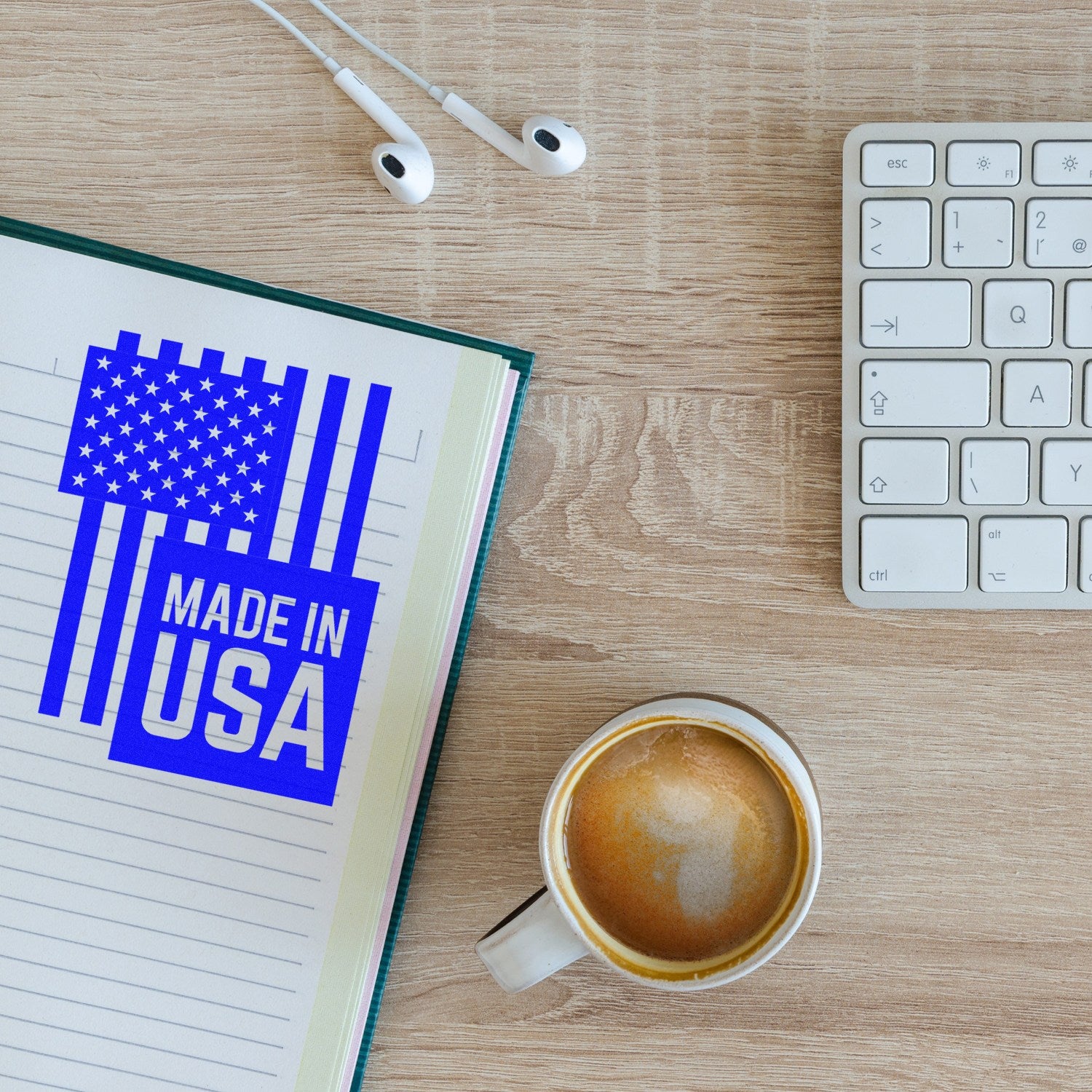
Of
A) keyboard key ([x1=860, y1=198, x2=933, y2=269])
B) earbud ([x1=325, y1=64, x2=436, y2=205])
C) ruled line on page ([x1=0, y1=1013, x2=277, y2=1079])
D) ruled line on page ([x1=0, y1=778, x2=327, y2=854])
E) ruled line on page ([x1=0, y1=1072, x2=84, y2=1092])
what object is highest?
earbud ([x1=325, y1=64, x2=436, y2=205])

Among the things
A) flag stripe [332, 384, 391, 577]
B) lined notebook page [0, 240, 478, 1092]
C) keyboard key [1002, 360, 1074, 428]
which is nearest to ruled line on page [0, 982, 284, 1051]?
lined notebook page [0, 240, 478, 1092]

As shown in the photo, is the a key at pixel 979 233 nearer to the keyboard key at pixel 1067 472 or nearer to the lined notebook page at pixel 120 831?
the keyboard key at pixel 1067 472

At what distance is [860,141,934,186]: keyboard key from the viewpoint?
43 cm

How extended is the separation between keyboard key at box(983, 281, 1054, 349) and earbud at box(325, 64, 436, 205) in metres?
0.22

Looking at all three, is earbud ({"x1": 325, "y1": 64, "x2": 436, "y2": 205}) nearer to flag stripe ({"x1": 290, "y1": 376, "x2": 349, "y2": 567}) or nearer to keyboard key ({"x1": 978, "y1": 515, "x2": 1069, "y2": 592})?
flag stripe ({"x1": 290, "y1": 376, "x2": 349, "y2": 567})

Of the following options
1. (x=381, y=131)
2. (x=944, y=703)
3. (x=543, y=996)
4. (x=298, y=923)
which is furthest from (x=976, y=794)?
(x=381, y=131)

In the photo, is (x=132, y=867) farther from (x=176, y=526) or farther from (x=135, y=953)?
(x=176, y=526)

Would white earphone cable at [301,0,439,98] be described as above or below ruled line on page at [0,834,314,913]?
above

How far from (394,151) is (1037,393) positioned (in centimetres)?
33

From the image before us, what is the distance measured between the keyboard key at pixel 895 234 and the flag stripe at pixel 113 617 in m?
0.37

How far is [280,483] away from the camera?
47 cm

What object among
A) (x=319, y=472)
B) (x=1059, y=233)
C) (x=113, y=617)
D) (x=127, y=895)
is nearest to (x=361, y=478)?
(x=319, y=472)

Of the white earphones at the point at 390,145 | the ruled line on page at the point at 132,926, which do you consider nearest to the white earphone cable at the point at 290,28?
the white earphones at the point at 390,145

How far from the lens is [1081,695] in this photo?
0.47 metres
